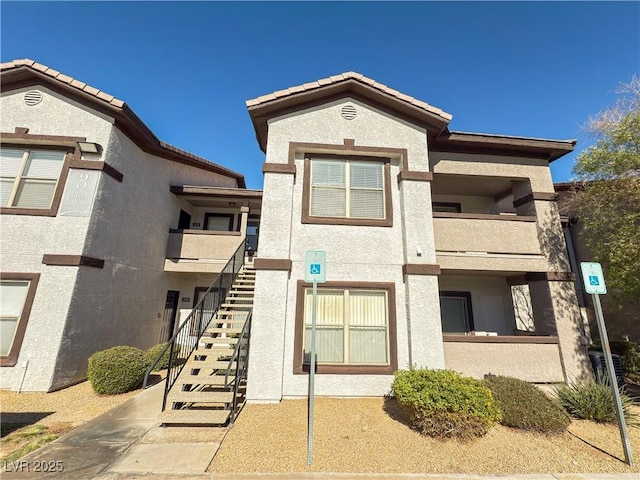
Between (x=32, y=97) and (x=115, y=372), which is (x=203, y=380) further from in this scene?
(x=32, y=97)

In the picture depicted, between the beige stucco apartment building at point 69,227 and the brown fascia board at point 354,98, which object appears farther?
the brown fascia board at point 354,98

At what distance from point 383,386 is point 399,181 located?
557cm

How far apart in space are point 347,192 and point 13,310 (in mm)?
9796

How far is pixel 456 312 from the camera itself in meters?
10.7

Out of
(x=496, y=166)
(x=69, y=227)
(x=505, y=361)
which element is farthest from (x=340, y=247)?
(x=69, y=227)

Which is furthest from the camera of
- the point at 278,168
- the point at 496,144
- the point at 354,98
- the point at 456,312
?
the point at 456,312

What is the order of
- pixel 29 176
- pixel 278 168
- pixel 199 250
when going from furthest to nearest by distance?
pixel 199 250, pixel 29 176, pixel 278 168

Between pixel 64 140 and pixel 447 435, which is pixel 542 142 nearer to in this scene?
pixel 447 435

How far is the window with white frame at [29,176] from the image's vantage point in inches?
338

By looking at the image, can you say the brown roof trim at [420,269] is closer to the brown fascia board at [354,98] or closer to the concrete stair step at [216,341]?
the brown fascia board at [354,98]

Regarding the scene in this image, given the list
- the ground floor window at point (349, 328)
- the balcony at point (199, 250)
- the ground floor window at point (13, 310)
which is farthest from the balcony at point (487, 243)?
the ground floor window at point (13, 310)

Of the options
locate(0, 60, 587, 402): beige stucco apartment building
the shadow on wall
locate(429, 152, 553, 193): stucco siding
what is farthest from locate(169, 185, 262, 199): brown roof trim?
the shadow on wall

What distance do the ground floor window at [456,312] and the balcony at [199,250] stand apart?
8606 mm

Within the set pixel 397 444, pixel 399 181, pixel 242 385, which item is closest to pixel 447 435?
pixel 397 444
